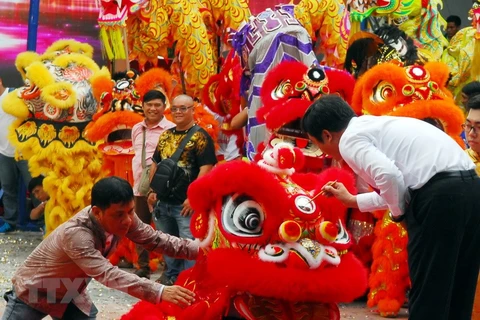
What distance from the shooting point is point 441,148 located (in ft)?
14.2

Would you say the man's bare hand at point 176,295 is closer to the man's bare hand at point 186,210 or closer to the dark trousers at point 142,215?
the man's bare hand at point 186,210

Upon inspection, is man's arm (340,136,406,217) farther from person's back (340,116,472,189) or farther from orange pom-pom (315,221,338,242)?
orange pom-pom (315,221,338,242)

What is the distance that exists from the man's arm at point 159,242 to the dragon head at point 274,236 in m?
0.11

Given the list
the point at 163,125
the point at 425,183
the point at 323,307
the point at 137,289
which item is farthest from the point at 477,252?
the point at 163,125

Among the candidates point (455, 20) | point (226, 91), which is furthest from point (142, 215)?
point (455, 20)

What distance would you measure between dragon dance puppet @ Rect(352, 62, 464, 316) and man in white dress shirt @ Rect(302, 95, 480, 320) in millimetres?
2012

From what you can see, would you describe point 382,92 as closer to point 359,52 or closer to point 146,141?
point 359,52

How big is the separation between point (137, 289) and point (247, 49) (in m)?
3.78

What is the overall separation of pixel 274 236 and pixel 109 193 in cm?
78

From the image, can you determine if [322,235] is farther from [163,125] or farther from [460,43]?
[460,43]

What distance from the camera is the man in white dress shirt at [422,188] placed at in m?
4.26

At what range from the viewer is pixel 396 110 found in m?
6.43

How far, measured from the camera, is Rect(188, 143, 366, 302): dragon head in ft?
14.8

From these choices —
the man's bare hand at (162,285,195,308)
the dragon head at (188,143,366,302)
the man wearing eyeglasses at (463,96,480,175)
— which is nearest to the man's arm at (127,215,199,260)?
the dragon head at (188,143,366,302)
